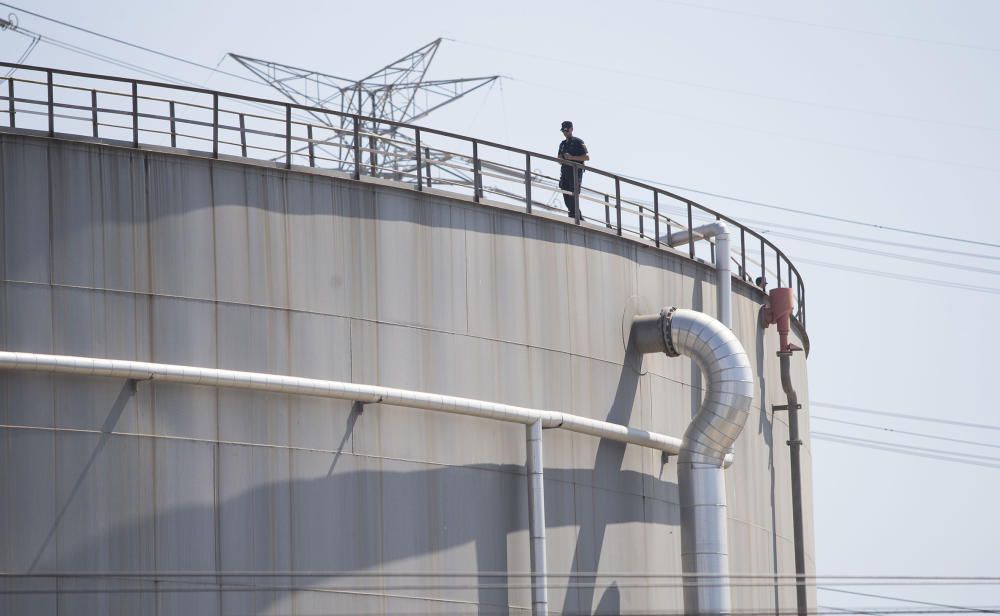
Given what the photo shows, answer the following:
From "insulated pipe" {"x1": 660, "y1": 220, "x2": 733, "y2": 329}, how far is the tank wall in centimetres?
248

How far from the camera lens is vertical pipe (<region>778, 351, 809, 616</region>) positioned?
84.4ft

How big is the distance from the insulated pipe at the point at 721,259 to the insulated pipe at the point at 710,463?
205 centimetres

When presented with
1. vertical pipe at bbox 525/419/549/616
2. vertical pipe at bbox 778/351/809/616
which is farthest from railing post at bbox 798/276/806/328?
vertical pipe at bbox 525/419/549/616

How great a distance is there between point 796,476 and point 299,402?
1060cm

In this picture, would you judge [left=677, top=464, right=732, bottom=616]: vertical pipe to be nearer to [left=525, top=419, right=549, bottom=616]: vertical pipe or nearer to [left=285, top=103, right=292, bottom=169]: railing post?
[left=525, top=419, right=549, bottom=616]: vertical pipe

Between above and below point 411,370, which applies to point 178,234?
above

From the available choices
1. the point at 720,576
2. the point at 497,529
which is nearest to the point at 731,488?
the point at 720,576

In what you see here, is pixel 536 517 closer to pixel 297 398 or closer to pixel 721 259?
pixel 297 398

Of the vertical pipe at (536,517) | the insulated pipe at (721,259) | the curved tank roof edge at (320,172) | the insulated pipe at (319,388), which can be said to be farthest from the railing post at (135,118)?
the insulated pipe at (721,259)

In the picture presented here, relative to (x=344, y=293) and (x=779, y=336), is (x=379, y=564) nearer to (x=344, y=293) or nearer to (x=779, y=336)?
(x=344, y=293)

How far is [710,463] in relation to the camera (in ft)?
69.9

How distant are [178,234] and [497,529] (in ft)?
18.1

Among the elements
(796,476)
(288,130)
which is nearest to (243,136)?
(288,130)

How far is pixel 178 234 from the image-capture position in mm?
18188
